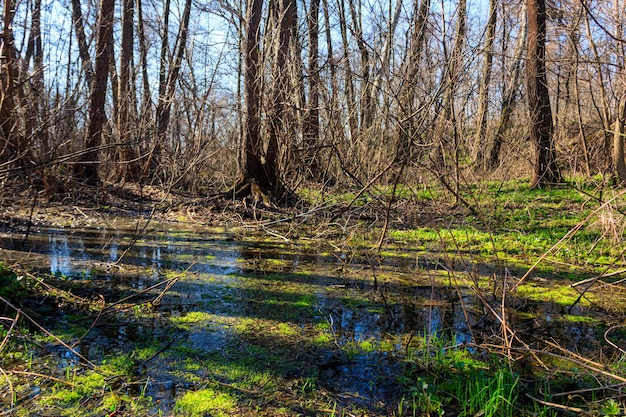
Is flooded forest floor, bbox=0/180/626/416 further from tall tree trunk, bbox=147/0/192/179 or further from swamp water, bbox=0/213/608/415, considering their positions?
tall tree trunk, bbox=147/0/192/179

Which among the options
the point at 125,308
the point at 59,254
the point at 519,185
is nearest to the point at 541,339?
the point at 125,308

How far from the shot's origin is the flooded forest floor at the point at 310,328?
91.5 inches

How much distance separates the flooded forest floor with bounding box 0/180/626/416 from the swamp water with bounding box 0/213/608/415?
14 millimetres

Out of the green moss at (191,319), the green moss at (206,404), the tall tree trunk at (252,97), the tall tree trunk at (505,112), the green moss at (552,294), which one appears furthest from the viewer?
the tall tree trunk at (505,112)

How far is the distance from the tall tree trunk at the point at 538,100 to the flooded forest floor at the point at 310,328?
3990mm

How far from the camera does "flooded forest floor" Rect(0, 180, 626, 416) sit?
7.63 ft

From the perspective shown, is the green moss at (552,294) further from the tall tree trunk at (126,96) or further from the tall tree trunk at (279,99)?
the tall tree trunk at (126,96)

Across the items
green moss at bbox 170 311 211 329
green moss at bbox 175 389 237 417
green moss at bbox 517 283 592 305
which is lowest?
green moss at bbox 175 389 237 417

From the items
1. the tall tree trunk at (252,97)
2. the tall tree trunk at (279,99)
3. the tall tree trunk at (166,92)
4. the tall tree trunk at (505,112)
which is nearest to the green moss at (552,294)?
the tall tree trunk at (279,99)

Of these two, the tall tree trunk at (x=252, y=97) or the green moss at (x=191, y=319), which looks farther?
the tall tree trunk at (x=252, y=97)

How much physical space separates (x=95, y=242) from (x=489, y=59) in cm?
720

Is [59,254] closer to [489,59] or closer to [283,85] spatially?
[283,85]

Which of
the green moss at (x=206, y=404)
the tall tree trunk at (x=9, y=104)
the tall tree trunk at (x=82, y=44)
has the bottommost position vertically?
the green moss at (x=206, y=404)

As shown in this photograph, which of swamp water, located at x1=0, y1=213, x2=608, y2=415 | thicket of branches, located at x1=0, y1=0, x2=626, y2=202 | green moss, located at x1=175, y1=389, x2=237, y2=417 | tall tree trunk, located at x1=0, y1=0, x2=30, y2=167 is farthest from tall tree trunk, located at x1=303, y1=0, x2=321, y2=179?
green moss, located at x1=175, y1=389, x2=237, y2=417
